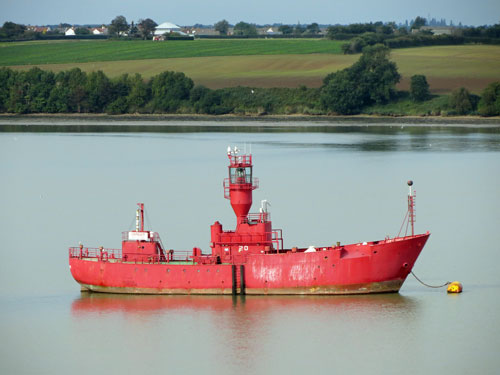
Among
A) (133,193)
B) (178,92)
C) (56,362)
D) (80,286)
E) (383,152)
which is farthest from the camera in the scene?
(178,92)

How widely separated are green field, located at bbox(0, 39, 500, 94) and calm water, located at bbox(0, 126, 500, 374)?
54.6 metres

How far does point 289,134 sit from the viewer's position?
106750 mm

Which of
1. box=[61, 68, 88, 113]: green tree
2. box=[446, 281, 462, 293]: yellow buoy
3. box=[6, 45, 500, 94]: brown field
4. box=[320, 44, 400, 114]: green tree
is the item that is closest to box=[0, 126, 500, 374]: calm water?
box=[446, 281, 462, 293]: yellow buoy

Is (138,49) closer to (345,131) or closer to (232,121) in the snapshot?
(232,121)

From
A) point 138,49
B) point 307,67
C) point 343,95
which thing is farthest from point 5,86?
point 343,95

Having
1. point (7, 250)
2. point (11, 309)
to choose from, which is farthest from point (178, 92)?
point (11, 309)

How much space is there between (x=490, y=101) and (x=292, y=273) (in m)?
89.7

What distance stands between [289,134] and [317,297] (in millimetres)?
74046

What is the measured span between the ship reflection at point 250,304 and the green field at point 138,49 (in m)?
131

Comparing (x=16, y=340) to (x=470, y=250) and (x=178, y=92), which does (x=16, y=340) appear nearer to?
(x=470, y=250)

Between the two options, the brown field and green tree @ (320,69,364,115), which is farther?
the brown field

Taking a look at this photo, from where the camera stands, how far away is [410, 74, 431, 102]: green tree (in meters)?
123

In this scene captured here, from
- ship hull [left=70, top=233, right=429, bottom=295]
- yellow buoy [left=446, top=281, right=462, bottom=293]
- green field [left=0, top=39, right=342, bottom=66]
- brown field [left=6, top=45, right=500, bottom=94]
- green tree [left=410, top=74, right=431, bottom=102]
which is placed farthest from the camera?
green field [left=0, top=39, right=342, bottom=66]

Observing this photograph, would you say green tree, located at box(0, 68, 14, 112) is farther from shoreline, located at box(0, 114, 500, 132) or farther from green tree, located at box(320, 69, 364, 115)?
green tree, located at box(320, 69, 364, 115)
